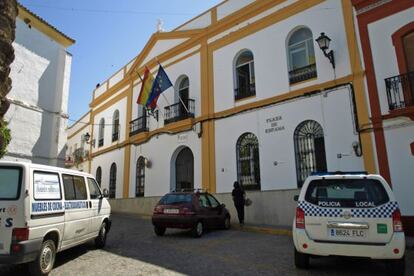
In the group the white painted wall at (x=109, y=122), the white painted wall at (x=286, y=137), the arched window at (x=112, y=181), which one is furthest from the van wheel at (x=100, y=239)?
the arched window at (x=112, y=181)

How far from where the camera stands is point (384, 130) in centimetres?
1057

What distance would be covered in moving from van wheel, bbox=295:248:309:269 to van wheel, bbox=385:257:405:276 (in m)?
1.32

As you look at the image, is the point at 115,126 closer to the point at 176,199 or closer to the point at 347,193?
the point at 176,199

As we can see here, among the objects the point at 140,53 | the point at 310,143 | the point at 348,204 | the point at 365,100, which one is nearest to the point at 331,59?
the point at 365,100

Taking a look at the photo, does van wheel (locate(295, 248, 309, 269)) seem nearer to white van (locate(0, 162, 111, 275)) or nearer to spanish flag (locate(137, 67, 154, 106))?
white van (locate(0, 162, 111, 275))

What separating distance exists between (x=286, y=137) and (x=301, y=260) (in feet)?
24.4

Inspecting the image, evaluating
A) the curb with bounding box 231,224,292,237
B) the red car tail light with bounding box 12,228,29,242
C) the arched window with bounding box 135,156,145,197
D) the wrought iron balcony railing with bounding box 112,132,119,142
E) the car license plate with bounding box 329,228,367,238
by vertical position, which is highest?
the wrought iron balcony railing with bounding box 112,132,119,142

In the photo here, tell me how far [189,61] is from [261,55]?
4.67m

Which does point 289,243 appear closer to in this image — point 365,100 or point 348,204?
point 348,204

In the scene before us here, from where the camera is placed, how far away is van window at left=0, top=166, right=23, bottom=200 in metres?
5.27

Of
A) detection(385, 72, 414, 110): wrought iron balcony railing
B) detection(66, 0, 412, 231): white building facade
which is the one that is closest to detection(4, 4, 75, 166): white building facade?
detection(66, 0, 412, 231): white building facade

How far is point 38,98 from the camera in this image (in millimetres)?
15844

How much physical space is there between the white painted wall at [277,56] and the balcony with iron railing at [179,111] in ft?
5.55

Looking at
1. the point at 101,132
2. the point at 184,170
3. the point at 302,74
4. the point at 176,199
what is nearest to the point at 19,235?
the point at 176,199
